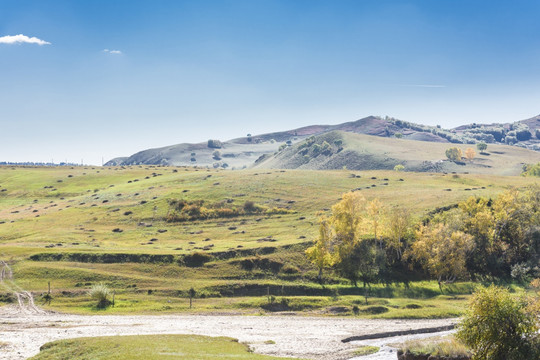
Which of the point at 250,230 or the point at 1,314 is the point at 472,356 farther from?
the point at 250,230

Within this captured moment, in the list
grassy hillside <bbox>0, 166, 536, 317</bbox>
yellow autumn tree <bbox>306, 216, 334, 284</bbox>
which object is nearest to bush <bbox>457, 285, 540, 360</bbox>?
grassy hillside <bbox>0, 166, 536, 317</bbox>

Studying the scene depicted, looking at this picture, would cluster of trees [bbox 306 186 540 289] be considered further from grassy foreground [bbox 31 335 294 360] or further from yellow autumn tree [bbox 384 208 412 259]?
grassy foreground [bbox 31 335 294 360]

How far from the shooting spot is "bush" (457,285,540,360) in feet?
106

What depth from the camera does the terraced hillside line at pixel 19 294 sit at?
7219 centimetres

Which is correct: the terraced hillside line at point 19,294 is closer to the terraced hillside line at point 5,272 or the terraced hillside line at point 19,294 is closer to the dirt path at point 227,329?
the terraced hillside line at point 5,272

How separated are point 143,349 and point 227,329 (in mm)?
21283

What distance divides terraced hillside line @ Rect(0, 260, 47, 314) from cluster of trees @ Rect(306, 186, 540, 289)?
2156 inches

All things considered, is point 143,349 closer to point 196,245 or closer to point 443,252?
point 443,252

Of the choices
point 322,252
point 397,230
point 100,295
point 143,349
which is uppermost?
point 397,230

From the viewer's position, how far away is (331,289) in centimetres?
8881

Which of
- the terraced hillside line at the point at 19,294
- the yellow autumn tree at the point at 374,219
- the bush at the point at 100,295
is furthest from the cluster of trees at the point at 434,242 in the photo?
the terraced hillside line at the point at 19,294

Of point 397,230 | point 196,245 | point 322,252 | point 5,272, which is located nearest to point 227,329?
point 322,252

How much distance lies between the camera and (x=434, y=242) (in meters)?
97.1

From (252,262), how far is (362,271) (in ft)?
→ 81.7
